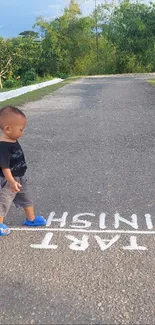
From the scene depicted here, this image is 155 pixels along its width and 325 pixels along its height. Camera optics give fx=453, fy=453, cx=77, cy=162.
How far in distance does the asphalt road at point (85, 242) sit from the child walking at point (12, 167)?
13cm

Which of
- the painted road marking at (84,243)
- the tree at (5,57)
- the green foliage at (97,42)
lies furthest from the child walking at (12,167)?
the green foliage at (97,42)

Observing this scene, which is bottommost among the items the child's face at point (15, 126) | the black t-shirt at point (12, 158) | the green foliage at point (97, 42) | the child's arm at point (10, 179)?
the green foliage at point (97, 42)

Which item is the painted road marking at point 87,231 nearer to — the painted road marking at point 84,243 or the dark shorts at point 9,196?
the painted road marking at point 84,243

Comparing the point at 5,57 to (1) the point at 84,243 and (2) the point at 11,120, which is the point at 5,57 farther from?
(1) the point at 84,243

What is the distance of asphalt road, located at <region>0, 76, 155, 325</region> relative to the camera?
96.9 inches

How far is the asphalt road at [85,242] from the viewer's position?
246 cm

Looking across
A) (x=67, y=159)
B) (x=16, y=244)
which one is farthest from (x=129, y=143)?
(x=16, y=244)

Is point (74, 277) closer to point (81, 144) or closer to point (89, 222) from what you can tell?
point (89, 222)

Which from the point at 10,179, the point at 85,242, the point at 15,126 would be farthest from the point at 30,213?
the point at 15,126

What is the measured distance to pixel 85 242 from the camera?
3277 mm

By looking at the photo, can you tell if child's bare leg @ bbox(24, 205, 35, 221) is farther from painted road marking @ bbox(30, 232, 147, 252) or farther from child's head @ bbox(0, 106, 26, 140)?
child's head @ bbox(0, 106, 26, 140)

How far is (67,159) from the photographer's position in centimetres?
585

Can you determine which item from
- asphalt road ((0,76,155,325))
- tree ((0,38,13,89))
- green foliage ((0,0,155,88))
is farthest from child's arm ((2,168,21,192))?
green foliage ((0,0,155,88))

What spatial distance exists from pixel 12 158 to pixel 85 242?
82cm
